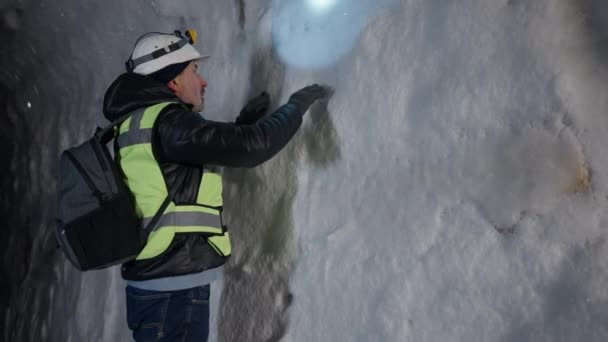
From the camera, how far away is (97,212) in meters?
1.61

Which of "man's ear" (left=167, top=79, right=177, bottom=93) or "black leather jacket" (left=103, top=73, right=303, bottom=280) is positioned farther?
"man's ear" (left=167, top=79, right=177, bottom=93)

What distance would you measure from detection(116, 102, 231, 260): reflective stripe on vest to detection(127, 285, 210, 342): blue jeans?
17 centimetres

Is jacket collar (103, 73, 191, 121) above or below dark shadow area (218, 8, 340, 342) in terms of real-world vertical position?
above

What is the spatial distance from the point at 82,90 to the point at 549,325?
3.59 meters

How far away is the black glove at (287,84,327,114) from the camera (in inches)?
67.2

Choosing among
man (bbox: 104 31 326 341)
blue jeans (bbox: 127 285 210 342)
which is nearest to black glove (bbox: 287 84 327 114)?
man (bbox: 104 31 326 341)

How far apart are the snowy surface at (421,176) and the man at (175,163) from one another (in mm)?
255

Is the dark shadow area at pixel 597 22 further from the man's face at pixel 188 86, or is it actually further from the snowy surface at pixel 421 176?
the man's face at pixel 188 86

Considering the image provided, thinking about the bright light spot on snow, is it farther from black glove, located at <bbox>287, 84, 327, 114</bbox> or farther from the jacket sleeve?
the jacket sleeve

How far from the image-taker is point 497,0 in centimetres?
133

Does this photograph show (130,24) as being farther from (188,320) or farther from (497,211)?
(497,211)

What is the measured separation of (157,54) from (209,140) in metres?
0.46

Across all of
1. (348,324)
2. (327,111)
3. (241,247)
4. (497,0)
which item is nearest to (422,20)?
(497,0)

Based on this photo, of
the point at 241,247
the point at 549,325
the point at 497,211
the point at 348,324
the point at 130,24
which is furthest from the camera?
the point at 130,24
